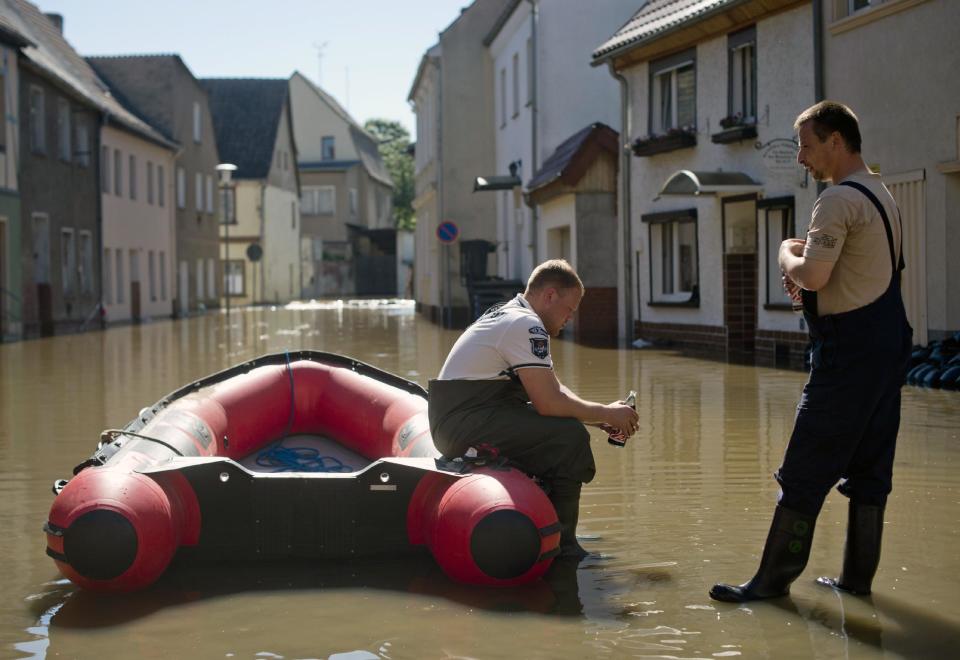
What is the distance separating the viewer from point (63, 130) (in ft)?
115

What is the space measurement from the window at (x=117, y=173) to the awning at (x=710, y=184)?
2330 cm

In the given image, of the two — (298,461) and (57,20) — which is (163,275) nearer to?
(57,20)

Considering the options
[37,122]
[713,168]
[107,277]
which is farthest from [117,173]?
[713,168]

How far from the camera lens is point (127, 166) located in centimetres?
4153

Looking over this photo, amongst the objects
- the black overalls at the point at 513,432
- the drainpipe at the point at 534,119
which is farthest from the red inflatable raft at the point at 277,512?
the drainpipe at the point at 534,119

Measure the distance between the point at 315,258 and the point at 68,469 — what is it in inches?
2625

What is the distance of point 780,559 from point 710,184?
595 inches

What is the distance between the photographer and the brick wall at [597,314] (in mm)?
26562

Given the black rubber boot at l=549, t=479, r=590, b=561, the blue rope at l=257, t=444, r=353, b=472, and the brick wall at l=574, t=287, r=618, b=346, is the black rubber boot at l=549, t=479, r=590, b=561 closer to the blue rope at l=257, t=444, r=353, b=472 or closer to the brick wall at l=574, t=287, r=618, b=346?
the blue rope at l=257, t=444, r=353, b=472

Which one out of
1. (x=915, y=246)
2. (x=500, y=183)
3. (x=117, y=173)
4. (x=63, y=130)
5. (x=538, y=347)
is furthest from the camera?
(x=117, y=173)

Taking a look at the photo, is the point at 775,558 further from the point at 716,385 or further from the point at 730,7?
the point at 730,7

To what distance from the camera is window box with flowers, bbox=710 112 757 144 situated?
20250mm

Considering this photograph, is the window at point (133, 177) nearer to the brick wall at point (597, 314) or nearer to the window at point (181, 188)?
the window at point (181, 188)

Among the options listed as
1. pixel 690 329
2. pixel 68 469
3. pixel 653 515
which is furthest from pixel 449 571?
pixel 690 329
